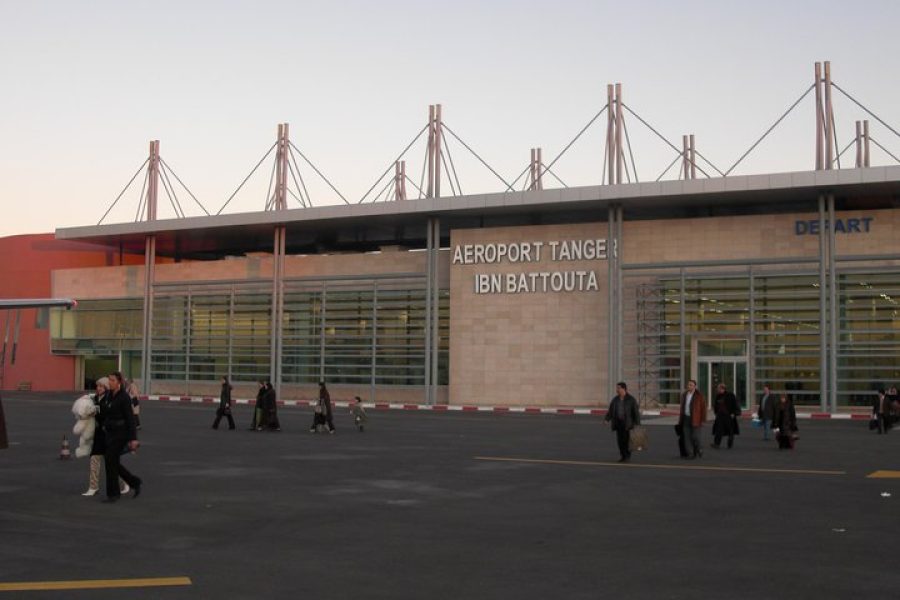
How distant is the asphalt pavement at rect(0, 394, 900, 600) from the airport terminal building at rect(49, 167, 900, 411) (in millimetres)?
A: 18968

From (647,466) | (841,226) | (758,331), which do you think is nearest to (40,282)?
(758,331)

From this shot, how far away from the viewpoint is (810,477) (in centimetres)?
1900

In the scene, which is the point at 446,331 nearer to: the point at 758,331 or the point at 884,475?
the point at 758,331

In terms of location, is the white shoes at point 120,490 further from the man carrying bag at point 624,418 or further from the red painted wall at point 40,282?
the red painted wall at point 40,282

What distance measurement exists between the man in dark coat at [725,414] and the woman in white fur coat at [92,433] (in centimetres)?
1472

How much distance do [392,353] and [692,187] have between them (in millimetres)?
17425

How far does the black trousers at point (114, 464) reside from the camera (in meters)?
15.4

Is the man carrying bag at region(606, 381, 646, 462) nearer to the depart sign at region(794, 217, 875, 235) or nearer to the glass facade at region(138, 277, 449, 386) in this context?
the depart sign at region(794, 217, 875, 235)

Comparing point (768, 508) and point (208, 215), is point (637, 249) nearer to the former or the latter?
point (208, 215)

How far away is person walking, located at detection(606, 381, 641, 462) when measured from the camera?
71.7 feet

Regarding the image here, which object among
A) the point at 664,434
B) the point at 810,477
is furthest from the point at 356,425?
the point at 810,477

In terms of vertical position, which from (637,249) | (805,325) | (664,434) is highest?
(637,249)

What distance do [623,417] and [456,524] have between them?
9098 millimetres

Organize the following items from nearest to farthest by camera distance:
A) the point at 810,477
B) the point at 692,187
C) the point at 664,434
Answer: the point at 810,477 < the point at 664,434 < the point at 692,187
